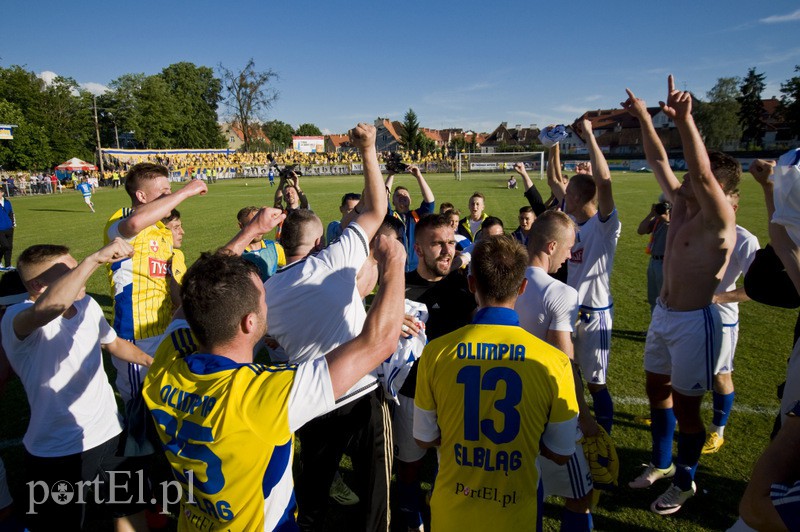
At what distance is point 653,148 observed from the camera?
3.84m

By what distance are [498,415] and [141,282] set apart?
3532 mm

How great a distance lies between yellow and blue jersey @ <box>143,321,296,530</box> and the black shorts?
4.75ft

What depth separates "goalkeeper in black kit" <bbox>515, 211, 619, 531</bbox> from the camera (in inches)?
102

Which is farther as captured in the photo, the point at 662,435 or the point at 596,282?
the point at 596,282

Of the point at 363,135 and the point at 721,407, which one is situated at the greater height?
the point at 363,135

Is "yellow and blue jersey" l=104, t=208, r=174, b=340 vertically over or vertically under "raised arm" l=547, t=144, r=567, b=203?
under

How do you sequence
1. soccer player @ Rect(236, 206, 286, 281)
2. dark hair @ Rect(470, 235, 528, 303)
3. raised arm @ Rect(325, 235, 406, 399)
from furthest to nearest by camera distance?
soccer player @ Rect(236, 206, 286, 281), dark hair @ Rect(470, 235, 528, 303), raised arm @ Rect(325, 235, 406, 399)

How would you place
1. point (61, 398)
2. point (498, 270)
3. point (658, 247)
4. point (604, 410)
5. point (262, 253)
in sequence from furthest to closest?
point (658, 247)
point (262, 253)
point (604, 410)
point (61, 398)
point (498, 270)

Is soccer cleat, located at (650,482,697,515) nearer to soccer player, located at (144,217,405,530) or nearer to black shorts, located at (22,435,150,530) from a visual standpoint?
soccer player, located at (144,217,405,530)

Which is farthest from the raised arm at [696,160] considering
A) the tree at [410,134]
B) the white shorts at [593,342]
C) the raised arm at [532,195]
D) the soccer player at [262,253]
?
the tree at [410,134]

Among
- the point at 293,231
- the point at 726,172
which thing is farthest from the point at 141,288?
the point at 726,172

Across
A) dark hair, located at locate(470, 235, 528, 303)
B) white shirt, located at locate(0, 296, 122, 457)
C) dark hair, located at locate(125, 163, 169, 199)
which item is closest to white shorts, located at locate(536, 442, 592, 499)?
dark hair, located at locate(470, 235, 528, 303)

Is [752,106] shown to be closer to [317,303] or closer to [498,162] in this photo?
[498,162]

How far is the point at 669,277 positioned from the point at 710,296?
0.32m
